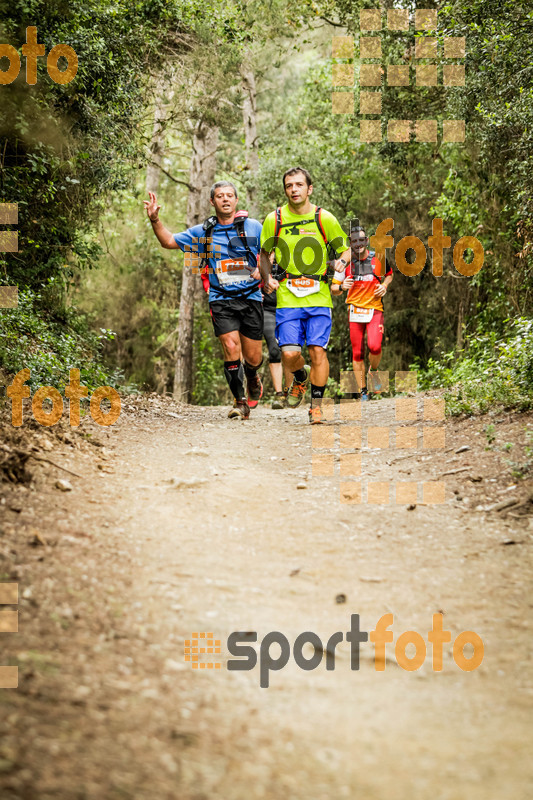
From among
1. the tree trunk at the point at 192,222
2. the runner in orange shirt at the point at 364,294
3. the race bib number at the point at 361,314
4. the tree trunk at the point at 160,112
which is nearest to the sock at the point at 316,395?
the runner in orange shirt at the point at 364,294

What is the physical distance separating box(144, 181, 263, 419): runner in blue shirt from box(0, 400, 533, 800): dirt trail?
2.71m

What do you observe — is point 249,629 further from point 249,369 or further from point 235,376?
point 249,369

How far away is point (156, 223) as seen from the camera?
23.9 ft

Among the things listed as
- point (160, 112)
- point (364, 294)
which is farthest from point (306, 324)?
point (160, 112)

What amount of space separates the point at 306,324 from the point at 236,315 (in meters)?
0.78

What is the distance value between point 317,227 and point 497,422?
8.84 ft

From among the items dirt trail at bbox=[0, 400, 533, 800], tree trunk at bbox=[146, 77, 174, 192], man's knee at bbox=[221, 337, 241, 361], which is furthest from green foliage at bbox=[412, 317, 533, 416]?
tree trunk at bbox=[146, 77, 174, 192]

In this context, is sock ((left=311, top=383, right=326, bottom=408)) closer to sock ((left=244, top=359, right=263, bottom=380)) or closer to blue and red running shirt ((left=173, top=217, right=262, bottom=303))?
sock ((left=244, top=359, right=263, bottom=380))

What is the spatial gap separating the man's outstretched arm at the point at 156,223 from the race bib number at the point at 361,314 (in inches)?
116

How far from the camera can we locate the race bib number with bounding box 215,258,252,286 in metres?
7.78

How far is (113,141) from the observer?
1016 cm

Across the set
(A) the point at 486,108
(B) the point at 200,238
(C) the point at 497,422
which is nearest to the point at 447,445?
(C) the point at 497,422

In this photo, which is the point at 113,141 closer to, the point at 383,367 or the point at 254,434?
the point at 254,434

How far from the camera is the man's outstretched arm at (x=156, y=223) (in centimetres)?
717
